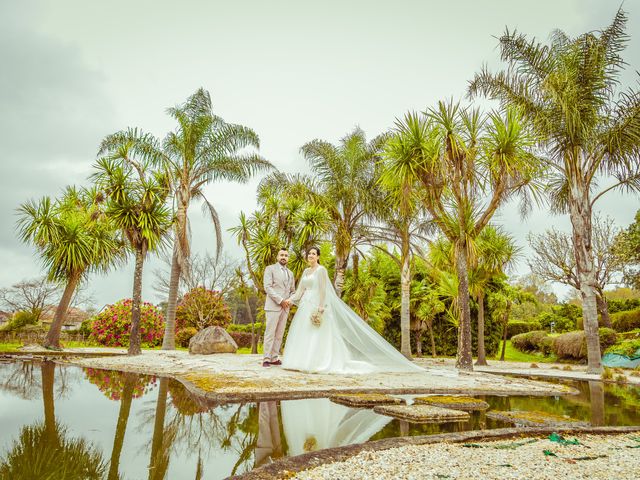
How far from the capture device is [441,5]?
12.5 m

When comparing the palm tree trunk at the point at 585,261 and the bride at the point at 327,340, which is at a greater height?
the palm tree trunk at the point at 585,261

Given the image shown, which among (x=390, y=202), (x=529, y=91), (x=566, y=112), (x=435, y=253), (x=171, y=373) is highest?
(x=529, y=91)

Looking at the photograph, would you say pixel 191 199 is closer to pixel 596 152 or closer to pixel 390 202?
pixel 390 202

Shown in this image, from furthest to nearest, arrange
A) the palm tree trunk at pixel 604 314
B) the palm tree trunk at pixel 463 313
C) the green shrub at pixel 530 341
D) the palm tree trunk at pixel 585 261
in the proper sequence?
the green shrub at pixel 530 341 → the palm tree trunk at pixel 604 314 → the palm tree trunk at pixel 585 261 → the palm tree trunk at pixel 463 313

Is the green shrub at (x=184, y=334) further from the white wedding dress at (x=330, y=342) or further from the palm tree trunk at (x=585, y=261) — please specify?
the palm tree trunk at (x=585, y=261)

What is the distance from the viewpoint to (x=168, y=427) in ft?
12.2

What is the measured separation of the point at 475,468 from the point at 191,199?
17.7 m

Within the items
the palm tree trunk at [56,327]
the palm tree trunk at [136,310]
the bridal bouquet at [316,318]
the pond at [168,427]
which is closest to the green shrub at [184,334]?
the palm tree trunk at [56,327]

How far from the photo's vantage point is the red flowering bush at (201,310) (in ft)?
81.6

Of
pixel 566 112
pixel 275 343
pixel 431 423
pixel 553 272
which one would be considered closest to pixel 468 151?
pixel 566 112

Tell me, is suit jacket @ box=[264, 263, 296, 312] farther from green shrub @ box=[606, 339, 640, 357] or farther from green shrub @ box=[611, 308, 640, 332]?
green shrub @ box=[611, 308, 640, 332]

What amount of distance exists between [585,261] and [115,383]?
13.0 meters

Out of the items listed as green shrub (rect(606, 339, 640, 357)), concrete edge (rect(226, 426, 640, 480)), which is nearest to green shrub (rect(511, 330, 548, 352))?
green shrub (rect(606, 339, 640, 357))

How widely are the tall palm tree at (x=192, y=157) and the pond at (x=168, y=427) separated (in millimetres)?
10796
